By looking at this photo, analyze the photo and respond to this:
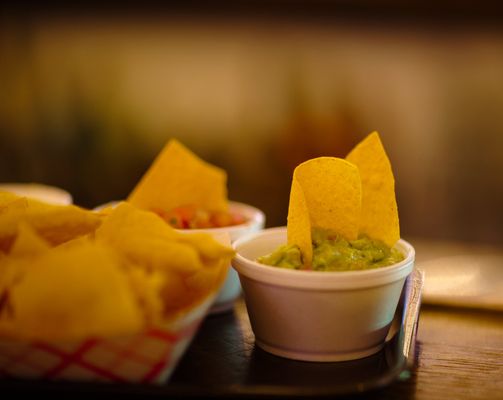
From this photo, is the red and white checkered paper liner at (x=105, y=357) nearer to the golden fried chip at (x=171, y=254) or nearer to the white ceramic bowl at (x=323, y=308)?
the golden fried chip at (x=171, y=254)

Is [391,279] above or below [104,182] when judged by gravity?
above

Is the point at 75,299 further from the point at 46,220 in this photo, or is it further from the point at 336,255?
the point at 336,255

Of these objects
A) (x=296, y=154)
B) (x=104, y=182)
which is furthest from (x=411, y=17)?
(x=104, y=182)

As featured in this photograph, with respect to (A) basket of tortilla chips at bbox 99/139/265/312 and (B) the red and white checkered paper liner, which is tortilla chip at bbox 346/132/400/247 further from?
(B) the red and white checkered paper liner

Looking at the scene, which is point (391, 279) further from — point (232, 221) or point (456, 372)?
point (232, 221)

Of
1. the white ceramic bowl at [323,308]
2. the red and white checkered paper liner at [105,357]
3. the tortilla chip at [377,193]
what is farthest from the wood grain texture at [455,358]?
the red and white checkered paper liner at [105,357]

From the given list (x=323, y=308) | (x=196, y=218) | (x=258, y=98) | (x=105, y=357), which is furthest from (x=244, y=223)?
(x=258, y=98)

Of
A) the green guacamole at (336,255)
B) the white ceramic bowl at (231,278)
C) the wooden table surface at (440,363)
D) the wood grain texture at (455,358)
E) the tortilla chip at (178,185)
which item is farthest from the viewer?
the tortilla chip at (178,185)
